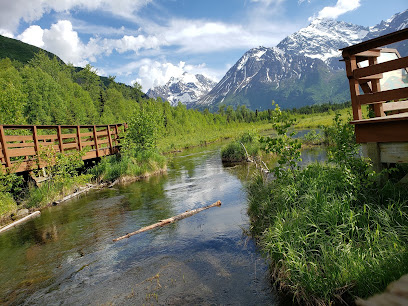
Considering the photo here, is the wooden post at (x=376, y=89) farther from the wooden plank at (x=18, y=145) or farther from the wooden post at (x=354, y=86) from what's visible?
the wooden plank at (x=18, y=145)

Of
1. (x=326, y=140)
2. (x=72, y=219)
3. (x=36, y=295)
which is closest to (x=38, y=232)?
(x=72, y=219)

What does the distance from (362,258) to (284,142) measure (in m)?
3.96

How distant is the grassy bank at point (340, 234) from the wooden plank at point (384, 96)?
105 cm

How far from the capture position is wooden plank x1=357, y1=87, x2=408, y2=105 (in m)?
5.92

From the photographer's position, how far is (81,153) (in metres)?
17.5

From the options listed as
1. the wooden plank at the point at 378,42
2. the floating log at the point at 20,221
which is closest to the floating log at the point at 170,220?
the floating log at the point at 20,221

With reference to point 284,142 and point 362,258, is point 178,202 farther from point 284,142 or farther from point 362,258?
point 362,258

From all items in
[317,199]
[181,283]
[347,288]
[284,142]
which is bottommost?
[181,283]

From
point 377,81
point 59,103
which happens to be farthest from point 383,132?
point 59,103

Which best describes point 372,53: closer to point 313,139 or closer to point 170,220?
point 170,220

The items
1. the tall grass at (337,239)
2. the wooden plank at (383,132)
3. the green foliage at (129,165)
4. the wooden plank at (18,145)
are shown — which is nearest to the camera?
the tall grass at (337,239)

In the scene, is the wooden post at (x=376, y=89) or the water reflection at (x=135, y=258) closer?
the water reflection at (x=135, y=258)

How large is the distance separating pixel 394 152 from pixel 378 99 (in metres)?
1.19

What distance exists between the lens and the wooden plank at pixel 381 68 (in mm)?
5779
